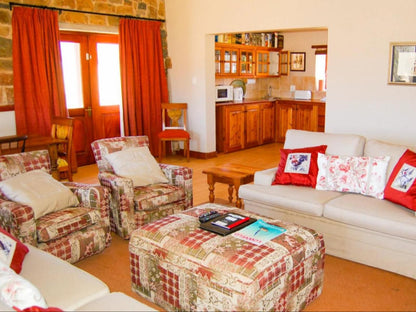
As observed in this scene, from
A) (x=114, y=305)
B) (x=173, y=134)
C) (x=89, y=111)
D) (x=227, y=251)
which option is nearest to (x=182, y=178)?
(x=227, y=251)

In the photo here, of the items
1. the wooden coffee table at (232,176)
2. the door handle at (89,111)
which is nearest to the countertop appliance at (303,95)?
the door handle at (89,111)

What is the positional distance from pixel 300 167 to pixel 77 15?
13.3ft

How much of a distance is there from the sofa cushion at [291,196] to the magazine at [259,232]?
2.35ft

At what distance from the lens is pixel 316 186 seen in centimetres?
379

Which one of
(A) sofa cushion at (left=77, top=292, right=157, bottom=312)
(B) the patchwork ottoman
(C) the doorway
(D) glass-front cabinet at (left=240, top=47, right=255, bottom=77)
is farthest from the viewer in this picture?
(D) glass-front cabinet at (left=240, top=47, right=255, bottom=77)

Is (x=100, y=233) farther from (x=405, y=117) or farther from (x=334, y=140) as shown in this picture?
(x=405, y=117)

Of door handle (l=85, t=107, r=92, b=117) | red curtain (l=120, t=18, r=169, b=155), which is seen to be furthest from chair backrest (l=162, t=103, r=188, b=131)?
door handle (l=85, t=107, r=92, b=117)

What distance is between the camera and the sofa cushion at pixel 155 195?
3.80 m

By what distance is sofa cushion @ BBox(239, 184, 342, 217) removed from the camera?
3514 millimetres

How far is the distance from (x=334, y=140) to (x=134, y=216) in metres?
1.94

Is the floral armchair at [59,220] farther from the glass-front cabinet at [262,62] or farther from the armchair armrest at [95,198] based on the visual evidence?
the glass-front cabinet at [262,62]

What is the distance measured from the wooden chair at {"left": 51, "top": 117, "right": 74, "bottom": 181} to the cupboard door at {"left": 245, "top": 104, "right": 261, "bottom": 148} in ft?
11.7

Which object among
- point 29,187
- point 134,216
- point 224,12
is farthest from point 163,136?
point 29,187

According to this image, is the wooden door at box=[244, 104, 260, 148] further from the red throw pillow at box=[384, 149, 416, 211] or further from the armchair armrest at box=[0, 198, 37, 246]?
the armchair armrest at box=[0, 198, 37, 246]
